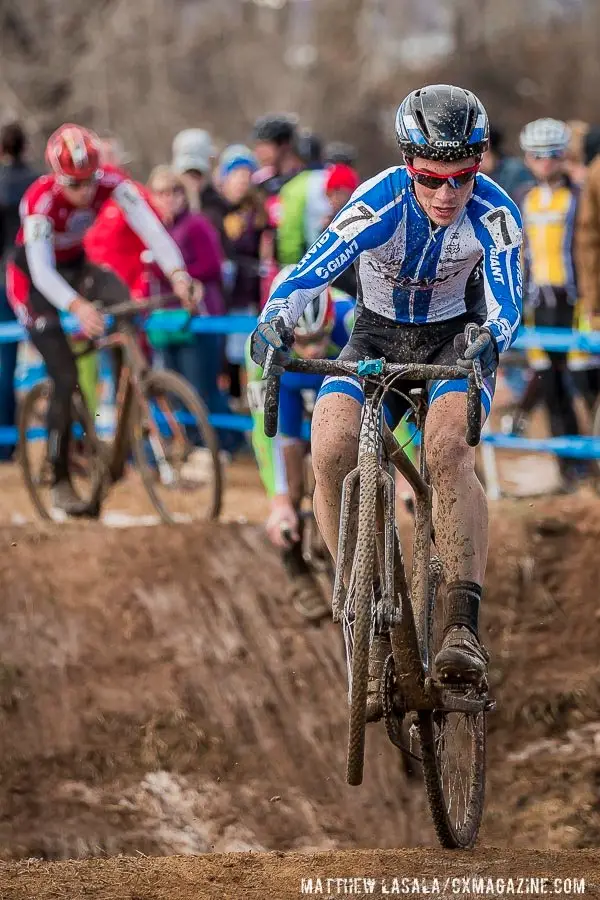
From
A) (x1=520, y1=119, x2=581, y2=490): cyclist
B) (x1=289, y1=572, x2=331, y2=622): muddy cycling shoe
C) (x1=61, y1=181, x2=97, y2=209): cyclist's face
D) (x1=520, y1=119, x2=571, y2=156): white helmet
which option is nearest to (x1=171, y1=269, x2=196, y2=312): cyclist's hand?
(x1=61, y1=181, x2=97, y2=209): cyclist's face

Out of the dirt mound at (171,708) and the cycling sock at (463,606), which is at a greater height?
the cycling sock at (463,606)

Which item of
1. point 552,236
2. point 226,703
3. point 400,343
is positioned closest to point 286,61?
point 552,236

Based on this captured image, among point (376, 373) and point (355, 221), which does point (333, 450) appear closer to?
point (376, 373)

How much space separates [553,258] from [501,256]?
5.96 m

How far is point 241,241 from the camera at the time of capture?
1295 centimetres

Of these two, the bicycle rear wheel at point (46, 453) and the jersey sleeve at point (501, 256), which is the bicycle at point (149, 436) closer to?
the bicycle rear wheel at point (46, 453)

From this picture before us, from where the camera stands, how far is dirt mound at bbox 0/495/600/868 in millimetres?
7746

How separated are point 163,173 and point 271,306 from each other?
7.31m

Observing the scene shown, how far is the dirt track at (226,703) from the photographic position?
7738 millimetres

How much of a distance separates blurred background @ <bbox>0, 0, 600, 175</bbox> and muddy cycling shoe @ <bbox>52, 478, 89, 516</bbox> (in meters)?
15.9

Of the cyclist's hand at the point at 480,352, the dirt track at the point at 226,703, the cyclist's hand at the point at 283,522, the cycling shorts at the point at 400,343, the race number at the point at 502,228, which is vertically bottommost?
the dirt track at the point at 226,703

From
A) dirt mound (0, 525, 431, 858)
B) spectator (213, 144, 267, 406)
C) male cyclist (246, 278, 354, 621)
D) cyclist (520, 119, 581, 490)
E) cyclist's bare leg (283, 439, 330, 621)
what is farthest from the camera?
spectator (213, 144, 267, 406)

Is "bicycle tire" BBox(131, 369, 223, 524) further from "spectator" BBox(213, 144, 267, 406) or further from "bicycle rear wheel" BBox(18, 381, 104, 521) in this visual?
"spectator" BBox(213, 144, 267, 406)

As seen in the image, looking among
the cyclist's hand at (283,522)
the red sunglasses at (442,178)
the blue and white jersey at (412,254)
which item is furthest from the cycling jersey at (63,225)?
the red sunglasses at (442,178)
